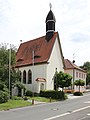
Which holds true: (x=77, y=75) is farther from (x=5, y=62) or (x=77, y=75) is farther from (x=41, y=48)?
(x=5, y=62)

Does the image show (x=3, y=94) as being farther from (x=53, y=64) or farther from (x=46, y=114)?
(x=53, y=64)

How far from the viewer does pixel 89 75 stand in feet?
315

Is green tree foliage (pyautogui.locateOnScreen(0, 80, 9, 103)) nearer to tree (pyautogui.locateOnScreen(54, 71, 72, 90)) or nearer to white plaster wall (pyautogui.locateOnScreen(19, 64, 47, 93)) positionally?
tree (pyautogui.locateOnScreen(54, 71, 72, 90))

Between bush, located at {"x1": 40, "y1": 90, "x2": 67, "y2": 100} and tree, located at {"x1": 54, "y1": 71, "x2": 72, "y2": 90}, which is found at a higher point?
tree, located at {"x1": 54, "y1": 71, "x2": 72, "y2": 90}

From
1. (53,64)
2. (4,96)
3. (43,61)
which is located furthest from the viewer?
(53,64)

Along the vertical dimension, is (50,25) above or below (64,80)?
above

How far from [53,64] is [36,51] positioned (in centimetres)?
525

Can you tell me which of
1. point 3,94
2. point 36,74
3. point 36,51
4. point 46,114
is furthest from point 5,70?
point 46,114

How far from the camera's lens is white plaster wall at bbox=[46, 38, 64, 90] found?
50.9 m

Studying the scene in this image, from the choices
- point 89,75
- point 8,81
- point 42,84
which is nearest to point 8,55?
point 8,81

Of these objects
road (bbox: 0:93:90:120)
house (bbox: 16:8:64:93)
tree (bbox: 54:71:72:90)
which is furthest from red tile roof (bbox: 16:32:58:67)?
road (bbox: 0:93:90:120)

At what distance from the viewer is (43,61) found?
50.4m

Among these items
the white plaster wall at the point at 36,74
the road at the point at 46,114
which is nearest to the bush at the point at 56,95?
the white plaster wall at the point at 36,74

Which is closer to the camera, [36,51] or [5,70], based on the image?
[5,70]
